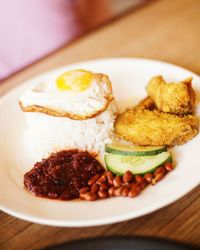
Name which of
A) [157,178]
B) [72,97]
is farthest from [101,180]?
[72,97]

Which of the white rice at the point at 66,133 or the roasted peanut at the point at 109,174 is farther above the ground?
the white rice at the point at 66,133

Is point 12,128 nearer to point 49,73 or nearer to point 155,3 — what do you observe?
point 49,73

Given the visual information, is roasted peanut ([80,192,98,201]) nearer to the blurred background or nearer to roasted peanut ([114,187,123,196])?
roasted peanut ([114,187,123,196])

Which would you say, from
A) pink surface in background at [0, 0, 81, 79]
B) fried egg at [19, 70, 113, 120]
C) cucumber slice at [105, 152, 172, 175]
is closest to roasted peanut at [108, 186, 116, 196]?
cucumber slice at [105, 152, 172, 175]

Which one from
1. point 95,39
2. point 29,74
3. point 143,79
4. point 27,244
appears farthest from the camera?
point 95,39

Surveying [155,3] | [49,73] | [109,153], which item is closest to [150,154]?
[109,153]

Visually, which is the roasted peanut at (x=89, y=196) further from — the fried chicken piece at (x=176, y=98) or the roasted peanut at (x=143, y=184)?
the fried chicken piece at (x=176, y=98)

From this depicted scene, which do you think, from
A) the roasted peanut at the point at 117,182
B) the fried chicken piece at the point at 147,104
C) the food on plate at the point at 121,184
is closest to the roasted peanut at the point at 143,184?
the food on plate at the point at 121,184
